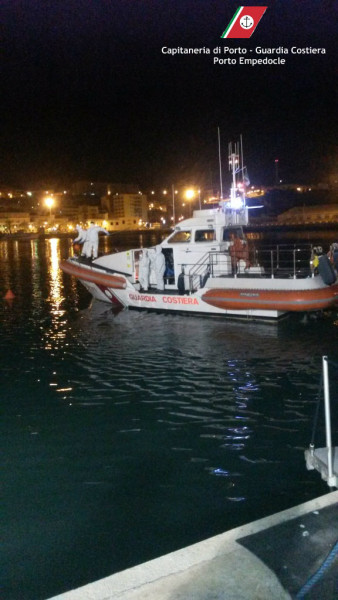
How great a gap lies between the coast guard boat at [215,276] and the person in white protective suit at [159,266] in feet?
0.11

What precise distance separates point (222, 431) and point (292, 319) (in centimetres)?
819

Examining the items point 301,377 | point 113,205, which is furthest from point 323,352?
point 113,205

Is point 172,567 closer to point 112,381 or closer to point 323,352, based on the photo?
point 112,381

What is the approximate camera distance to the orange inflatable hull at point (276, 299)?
1242 centimetres

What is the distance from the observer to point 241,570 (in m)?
2.99

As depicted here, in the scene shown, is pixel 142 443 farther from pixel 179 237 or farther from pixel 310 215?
pixel 310 215

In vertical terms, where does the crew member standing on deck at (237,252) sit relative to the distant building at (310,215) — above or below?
below

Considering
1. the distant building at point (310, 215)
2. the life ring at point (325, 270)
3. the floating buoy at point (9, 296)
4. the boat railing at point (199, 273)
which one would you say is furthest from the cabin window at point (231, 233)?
the distant building at point (310, 215)

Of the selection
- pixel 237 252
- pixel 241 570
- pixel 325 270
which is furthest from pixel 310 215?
pixel 241 570

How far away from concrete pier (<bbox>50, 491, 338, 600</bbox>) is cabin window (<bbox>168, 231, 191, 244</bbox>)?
1227 cm

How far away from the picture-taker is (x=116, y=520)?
4660 mm

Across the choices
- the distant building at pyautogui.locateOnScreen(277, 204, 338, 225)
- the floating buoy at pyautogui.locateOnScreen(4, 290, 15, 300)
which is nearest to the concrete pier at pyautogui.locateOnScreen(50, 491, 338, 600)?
the floating buoy at pyautogui.locateOnScreen(4, 290, 15, 300)

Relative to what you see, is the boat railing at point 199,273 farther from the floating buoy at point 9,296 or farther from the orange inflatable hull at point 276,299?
the floating buoy at point 9,296

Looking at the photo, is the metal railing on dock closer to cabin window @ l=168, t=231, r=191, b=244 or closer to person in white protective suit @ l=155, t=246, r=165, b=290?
Answer: person in white protective suit @ l=155, t=246, r=165, b=290
